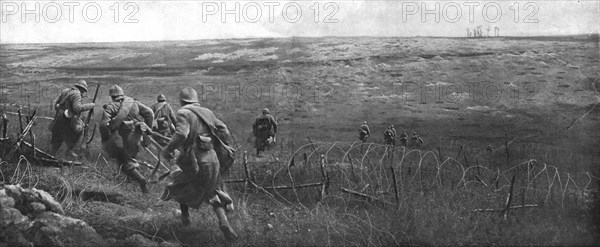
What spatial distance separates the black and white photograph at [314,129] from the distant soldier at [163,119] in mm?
19

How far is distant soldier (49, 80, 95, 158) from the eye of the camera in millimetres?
10781

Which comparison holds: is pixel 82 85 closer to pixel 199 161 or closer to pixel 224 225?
pixel 199 161

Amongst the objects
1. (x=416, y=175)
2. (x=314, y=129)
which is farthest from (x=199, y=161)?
(x=416, y=175)

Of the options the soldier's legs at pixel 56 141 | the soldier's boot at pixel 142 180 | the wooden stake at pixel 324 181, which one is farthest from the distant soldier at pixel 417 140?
the soldier's legs at pixel 56 141

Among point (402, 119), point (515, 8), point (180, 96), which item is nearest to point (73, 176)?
point (180, 96)

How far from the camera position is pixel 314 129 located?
34.1 feet

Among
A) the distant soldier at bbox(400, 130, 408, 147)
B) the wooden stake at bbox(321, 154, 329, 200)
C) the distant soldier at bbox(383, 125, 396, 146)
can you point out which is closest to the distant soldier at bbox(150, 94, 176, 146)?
the wooden stake at bbox(321, 154, 329, 200)

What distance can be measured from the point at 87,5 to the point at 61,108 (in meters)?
1.62

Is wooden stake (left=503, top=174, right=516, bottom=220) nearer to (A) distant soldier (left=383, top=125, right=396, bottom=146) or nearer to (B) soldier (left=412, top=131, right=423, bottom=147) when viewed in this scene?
(B) soldier (left=412, top=131, right=423, bottom=147)

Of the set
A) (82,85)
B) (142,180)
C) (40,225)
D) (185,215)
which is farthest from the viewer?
(82,85)

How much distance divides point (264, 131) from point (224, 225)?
139 centimetres

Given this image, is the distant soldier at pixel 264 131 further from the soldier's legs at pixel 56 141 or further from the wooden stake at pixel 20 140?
the wooden stake at pixel 20 140

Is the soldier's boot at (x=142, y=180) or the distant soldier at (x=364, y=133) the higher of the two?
the distant soldier at (x=364, y=133)

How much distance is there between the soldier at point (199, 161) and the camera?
32.3ft
